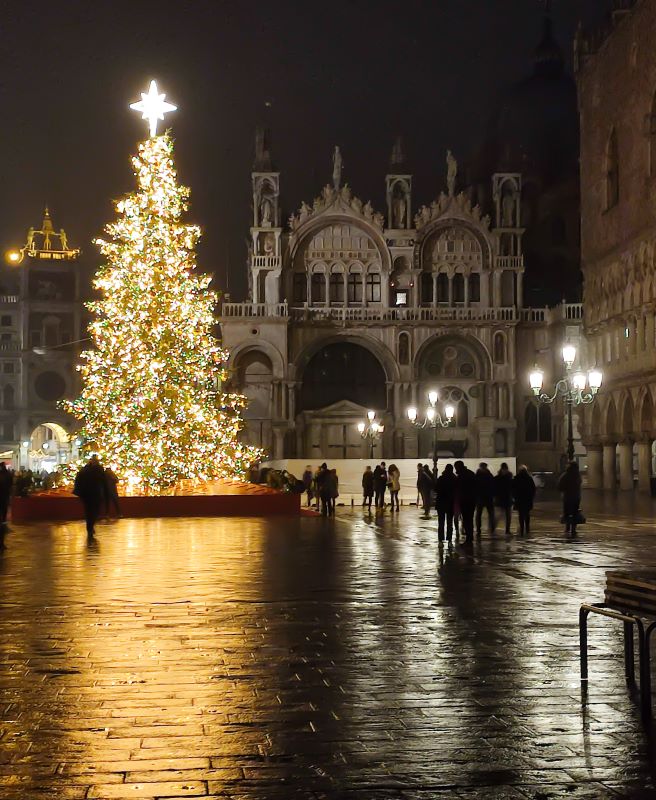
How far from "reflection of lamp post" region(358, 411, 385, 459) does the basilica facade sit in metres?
0.39

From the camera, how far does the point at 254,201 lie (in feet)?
184

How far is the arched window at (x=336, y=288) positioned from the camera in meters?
56.6

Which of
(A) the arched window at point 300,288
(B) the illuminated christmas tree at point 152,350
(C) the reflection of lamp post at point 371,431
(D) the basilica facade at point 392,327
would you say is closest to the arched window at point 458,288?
(D) the basilica facade at point 392,327

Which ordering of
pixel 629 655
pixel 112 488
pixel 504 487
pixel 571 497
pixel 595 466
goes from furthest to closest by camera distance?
pixel 595 466
pixel 112 488
pixel 504 487
pixel 571 497
pixel 629 655

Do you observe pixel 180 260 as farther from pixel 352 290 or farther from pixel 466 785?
pixel 352 290

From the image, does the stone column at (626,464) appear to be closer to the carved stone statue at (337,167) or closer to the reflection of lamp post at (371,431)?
the reflection of lamp post at (371,431)

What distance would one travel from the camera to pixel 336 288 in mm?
56750

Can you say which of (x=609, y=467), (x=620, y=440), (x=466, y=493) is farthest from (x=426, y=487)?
(x=609, y=467)

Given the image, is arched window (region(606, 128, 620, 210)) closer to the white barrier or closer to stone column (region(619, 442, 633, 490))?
stone column (region(619, 442, 633, 490))

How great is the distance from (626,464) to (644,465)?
3.54 m

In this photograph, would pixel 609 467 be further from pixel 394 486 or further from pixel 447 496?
pixel 447 496

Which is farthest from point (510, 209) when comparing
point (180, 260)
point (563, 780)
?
point (563, 780)

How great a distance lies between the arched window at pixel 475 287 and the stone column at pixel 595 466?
11.5 metres

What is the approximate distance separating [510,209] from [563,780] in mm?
53863
